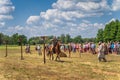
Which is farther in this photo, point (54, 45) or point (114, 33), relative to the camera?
point (114, 33)

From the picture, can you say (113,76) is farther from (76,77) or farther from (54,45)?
(54,45)

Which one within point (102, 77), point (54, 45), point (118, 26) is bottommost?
point (102, 77)

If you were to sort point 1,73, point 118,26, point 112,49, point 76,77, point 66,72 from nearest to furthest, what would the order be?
point 1,73 < point 76,77 < point 66,72 < point 112,49 < point 118,26

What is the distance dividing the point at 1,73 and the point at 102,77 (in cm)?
614

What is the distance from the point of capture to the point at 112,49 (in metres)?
47.7

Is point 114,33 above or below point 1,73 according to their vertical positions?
above

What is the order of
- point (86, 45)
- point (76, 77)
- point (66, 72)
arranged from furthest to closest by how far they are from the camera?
point (86, 45), point (66, 72), point (76, 77)

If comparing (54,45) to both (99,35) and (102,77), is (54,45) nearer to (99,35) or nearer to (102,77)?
(102,77)

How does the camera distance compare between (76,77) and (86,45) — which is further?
(86,45)

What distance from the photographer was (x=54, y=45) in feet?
99.9

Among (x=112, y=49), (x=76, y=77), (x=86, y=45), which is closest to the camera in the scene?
(x=76, y=77)

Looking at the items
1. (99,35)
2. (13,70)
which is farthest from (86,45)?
(99,35)

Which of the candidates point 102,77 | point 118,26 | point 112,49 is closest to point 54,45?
point 102,77

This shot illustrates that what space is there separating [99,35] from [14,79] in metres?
146
